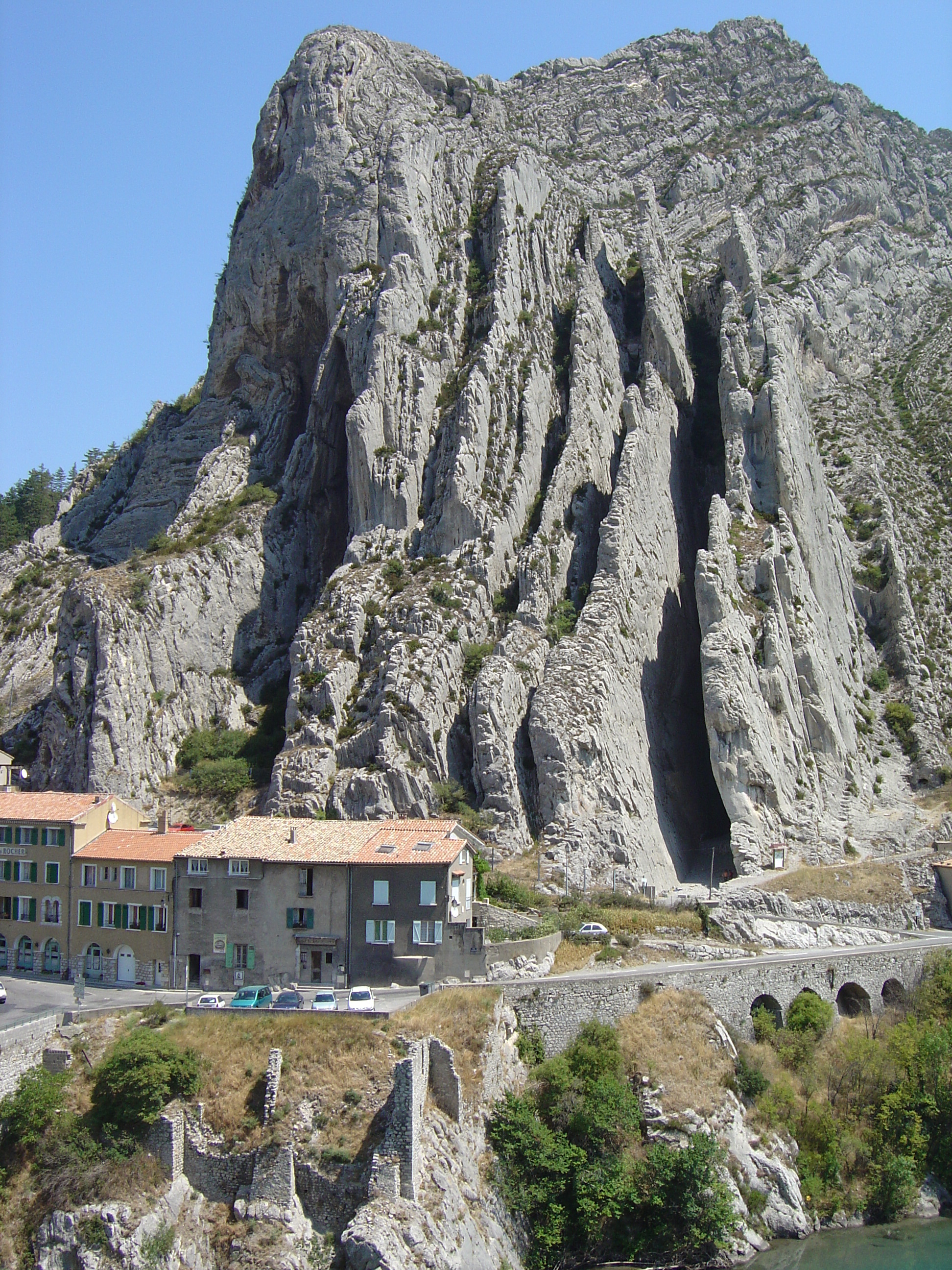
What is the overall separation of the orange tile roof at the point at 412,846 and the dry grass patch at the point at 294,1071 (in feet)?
23.2

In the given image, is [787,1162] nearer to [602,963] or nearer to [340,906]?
[602,963]

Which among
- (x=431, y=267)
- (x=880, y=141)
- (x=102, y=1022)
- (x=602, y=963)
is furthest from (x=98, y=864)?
(x=880, y=141)

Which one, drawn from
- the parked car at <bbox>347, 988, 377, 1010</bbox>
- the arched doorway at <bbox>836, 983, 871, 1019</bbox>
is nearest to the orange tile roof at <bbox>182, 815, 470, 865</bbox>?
the parked car at <bbox>347, 988, 377, 1010</bbox>

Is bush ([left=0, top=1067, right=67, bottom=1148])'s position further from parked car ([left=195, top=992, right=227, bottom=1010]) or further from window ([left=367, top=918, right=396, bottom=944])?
window ([left=367, top=918, right=396, bottom=944])

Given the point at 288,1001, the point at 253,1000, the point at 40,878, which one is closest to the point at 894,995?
the point at 288,1001

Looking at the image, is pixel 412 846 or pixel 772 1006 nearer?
pixel 412 846

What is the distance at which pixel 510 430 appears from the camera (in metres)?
75.4

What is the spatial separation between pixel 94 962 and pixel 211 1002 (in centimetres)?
908

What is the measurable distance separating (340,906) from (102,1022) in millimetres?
9055

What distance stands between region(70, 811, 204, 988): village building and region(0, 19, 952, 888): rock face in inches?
470

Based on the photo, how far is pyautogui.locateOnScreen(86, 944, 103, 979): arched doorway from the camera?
48.2m

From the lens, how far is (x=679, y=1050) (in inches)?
1731

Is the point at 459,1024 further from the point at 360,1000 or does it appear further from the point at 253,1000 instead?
the point at 253,1000

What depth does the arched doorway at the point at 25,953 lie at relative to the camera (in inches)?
1961
